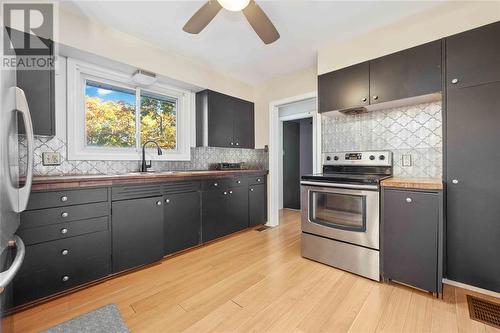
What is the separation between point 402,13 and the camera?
210cm

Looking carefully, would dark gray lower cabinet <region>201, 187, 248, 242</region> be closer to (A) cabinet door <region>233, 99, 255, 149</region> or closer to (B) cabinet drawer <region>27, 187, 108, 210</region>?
(A) cabinet door <region>233, 99, 255, 149</region>

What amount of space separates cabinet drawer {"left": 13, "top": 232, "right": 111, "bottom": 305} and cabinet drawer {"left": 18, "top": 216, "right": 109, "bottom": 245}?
4 centimetres

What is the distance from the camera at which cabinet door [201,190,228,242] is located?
2.78m

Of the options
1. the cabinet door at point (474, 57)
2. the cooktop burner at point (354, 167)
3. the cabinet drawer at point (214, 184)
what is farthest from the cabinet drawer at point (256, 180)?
the cabinet door at point (474, 57)

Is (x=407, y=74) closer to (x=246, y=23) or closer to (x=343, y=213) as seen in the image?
(x=343, y=213)

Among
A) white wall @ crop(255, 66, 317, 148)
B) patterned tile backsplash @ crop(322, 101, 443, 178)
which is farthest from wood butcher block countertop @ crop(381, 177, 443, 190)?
white wall @ crop(255, 66, 317, 148)

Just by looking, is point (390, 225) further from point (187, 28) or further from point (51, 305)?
point (51, 305)

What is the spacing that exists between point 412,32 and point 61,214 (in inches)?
137

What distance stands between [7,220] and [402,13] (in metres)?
3.24

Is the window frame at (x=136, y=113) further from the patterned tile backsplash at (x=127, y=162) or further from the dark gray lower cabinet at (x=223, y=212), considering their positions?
the dark gray lower cabinet at (x=223, y=212)

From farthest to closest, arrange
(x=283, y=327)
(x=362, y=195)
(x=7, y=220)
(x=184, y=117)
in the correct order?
(x=184, y=117) < (x=362, y=195) < (x=283, y=327) < (x=7, y=220)

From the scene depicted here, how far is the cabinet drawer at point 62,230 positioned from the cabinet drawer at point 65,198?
6.2 inches

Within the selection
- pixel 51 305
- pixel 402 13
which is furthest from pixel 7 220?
pixel 402 13

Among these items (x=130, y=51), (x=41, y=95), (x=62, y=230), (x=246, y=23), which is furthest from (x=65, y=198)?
(x=246, y=23)
